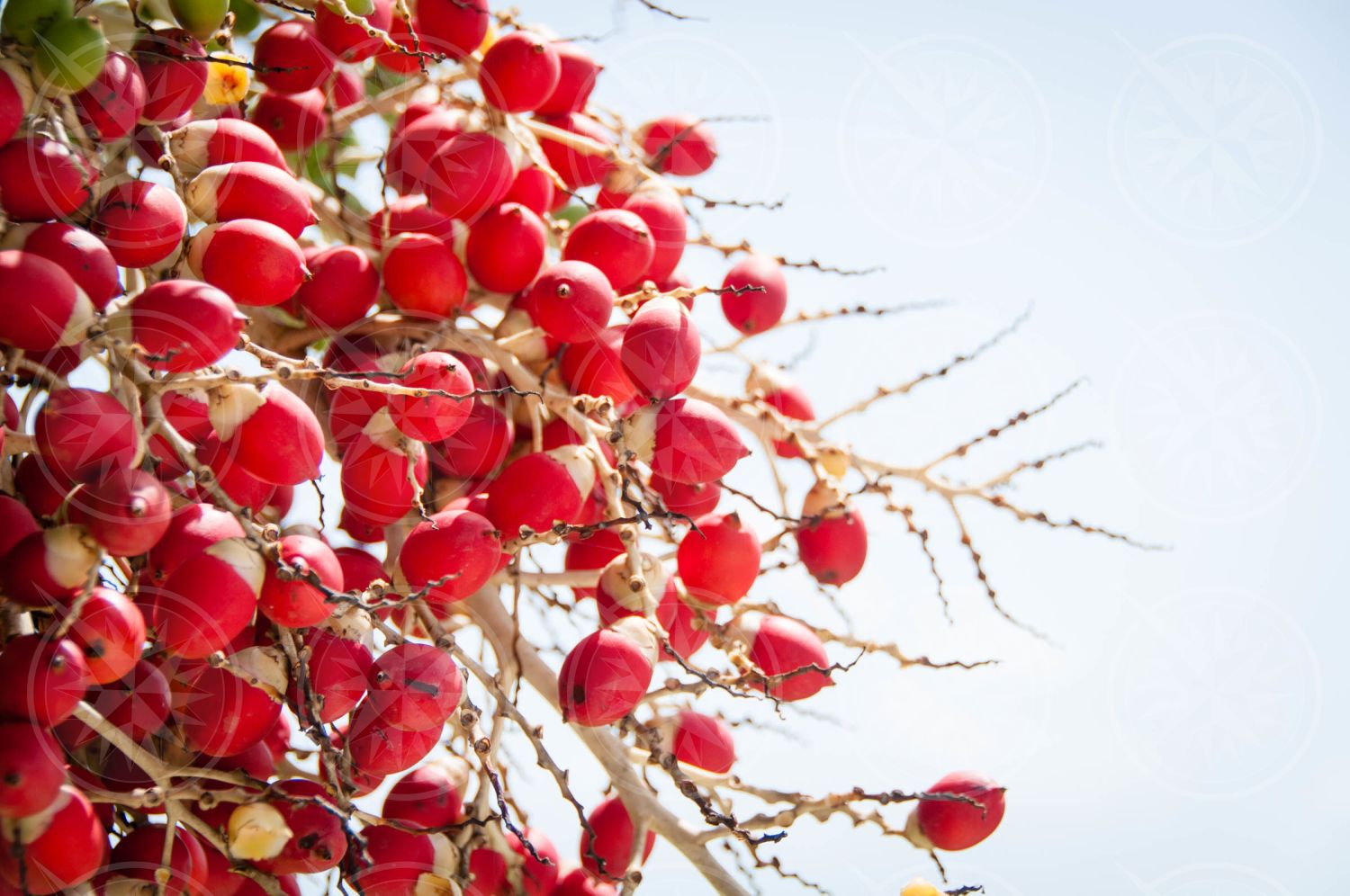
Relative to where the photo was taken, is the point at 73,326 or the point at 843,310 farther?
the point at 843,310

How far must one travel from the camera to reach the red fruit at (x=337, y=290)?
3.16ft

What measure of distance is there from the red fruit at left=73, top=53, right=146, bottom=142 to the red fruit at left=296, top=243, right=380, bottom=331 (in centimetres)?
19

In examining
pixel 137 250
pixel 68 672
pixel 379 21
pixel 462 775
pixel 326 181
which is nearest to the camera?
pixel 68 672

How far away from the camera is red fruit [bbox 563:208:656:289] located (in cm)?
101

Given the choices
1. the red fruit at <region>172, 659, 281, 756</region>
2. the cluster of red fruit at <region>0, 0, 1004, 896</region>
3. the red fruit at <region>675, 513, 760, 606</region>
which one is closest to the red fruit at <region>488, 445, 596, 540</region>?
the cluster of red fruit at <region>0, 0, 1004, 896</region>

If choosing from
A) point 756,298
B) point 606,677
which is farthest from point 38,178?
point 756,298

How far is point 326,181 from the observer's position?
1174mm

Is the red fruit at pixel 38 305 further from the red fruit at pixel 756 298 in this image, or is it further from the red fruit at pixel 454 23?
the red fruit at pixel 756 298

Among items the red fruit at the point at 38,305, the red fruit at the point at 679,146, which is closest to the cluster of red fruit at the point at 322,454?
the red fruit at the point at 38,305

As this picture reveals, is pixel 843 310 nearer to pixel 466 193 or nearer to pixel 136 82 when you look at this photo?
pixel 466 193

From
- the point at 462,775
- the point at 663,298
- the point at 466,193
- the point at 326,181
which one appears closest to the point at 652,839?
the point at 462,775

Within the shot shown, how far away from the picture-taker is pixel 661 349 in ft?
2.83

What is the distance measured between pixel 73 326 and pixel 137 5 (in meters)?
0.31

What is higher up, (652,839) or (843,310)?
(843,310)
